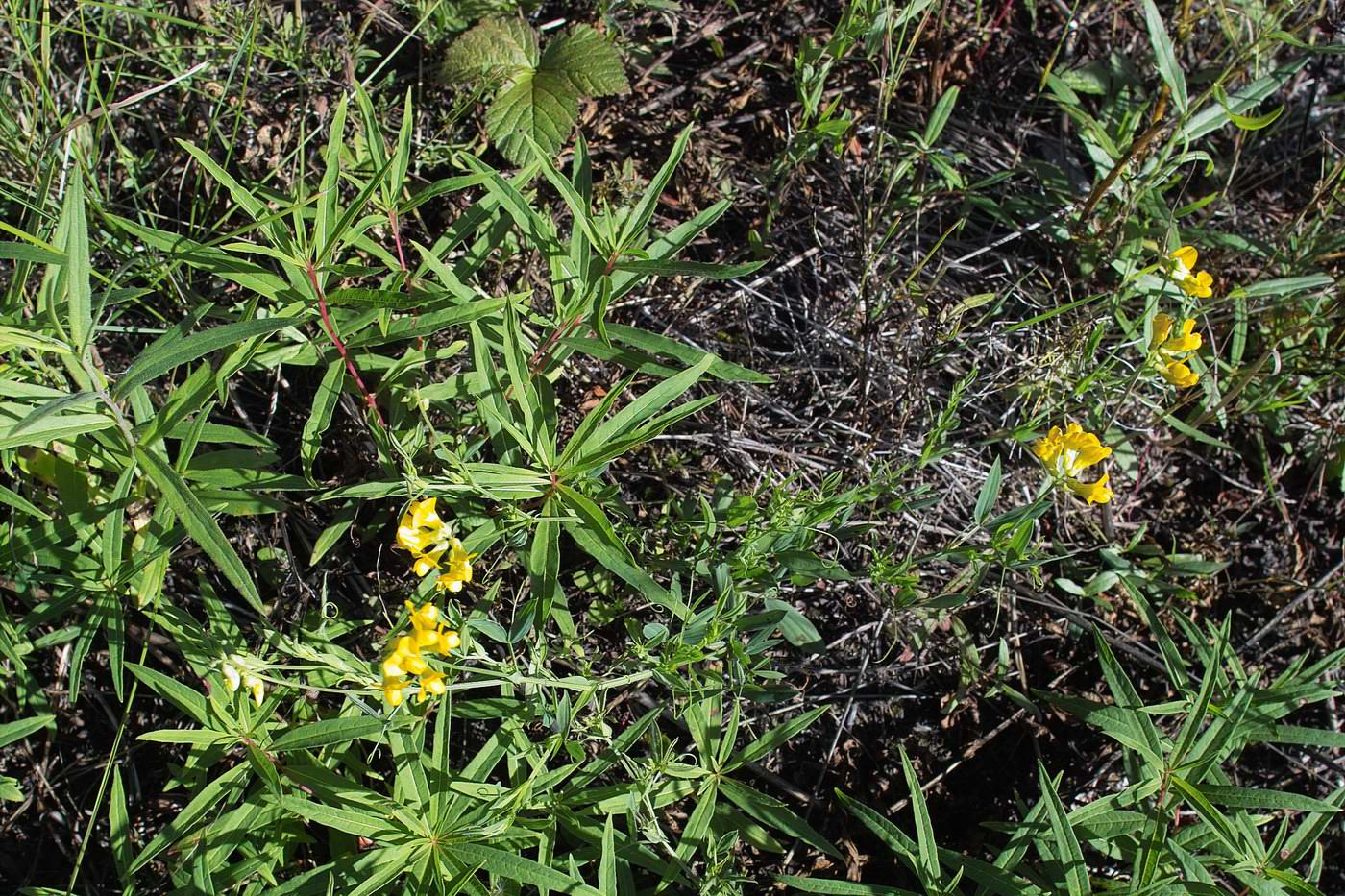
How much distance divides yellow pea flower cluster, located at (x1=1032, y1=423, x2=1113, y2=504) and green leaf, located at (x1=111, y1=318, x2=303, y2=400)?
6.31ft

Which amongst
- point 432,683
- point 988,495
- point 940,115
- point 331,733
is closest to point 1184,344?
point 988,495

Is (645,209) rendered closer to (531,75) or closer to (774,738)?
(531,75)

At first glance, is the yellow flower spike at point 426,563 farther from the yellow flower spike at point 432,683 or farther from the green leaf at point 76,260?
the green leaf at point 76,260

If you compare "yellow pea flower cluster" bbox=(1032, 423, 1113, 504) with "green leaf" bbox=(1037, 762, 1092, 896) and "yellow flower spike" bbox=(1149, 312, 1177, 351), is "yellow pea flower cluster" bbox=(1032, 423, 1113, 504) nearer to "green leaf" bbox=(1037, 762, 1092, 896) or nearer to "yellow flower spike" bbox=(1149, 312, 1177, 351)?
"yellow flower spike" bbox=(1149, 312, 1177, 351)

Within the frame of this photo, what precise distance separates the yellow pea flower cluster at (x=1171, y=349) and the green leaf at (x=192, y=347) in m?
2.24

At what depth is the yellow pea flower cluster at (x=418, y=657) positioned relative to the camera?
192cm

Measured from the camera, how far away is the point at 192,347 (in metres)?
1.95

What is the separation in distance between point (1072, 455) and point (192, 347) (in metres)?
2.19

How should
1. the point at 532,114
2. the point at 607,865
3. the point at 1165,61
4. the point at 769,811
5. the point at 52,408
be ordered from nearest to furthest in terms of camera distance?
the point at 52,408 < the point at 607,865 < the point at 769,811 < the point at 1165,61 < the point at 532,114

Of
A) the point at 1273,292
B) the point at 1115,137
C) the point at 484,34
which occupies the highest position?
the point at 484,34

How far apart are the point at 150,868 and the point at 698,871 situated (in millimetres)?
1516

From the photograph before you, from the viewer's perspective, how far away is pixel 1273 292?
10.5ft

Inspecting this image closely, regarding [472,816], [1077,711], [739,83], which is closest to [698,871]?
[472,816]

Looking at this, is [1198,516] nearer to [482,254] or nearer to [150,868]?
[482,254]
